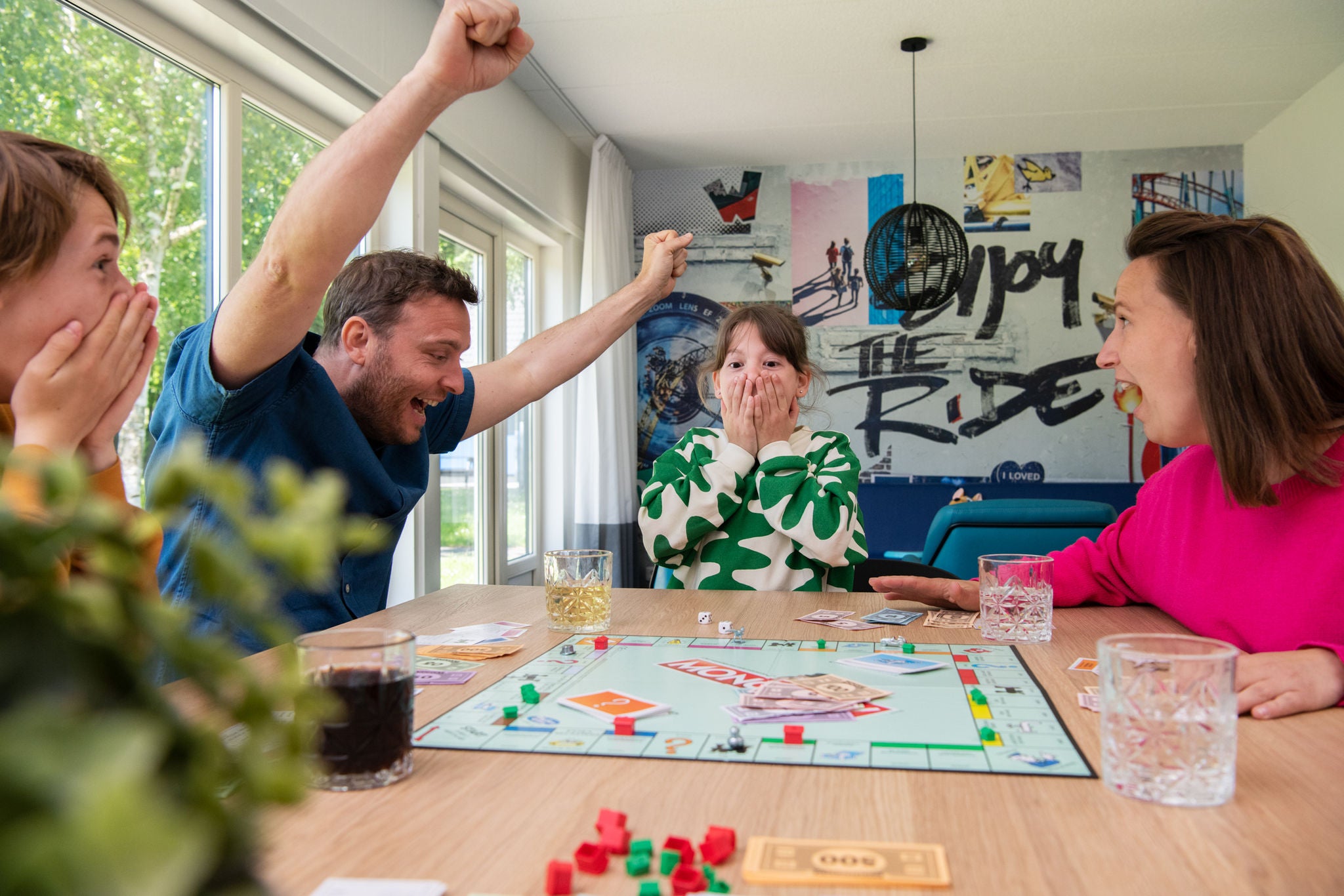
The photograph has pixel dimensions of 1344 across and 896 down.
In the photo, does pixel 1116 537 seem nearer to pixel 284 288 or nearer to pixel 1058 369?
pixel 284 288

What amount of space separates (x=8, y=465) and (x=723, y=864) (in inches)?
18.5

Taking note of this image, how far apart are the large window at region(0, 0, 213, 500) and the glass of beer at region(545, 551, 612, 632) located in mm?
1055

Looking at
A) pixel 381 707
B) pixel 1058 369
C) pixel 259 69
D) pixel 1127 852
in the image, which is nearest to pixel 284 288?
pixel 381 707

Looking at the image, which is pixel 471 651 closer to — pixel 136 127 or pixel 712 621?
pixel 712 621

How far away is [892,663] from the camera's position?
1.04 metres

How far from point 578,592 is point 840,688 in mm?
422

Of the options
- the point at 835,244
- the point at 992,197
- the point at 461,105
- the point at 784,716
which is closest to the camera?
the point at 784,716

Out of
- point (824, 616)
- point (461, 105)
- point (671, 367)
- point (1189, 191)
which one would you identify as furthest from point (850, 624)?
point (1189, 191)

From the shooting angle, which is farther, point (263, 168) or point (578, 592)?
point (263, 168)

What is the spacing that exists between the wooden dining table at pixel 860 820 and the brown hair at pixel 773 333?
152 cm

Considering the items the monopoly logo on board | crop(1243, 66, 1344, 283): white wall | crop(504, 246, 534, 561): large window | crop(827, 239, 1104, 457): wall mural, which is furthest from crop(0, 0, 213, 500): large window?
crop(1243, 66, 1344, 283): white wall

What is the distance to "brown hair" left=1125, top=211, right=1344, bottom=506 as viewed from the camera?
3.71 ft

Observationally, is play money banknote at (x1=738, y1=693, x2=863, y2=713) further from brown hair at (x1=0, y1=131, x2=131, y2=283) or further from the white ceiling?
the white ceiling

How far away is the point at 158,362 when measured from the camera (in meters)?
2.19
